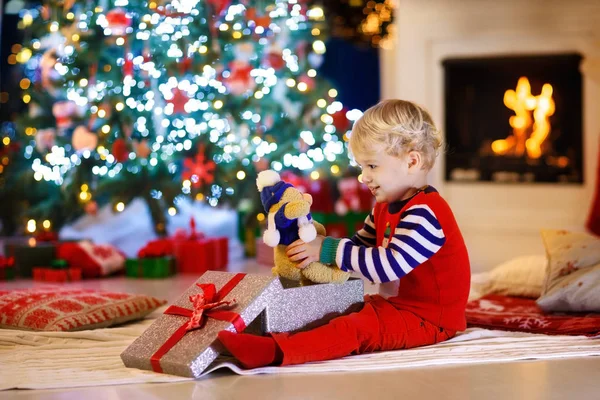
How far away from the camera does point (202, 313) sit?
1750 millimetres

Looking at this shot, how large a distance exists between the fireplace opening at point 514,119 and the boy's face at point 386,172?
2.55 metres

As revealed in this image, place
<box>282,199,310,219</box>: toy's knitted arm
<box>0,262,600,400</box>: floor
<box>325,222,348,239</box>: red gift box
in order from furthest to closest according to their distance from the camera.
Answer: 1. <box>325,222,348,239</box>: red gift box
2. <box>282,199,310,219</box>: toy's knitted arm
3. <box>0,262,600,400</box>: floor

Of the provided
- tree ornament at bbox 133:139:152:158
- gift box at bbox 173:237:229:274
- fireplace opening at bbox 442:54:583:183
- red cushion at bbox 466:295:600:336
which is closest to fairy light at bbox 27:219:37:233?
tree ornament at bbox 133:139:152:158

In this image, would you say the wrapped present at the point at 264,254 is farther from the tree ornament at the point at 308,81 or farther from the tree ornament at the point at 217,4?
the tree ornament at the point at 217,4

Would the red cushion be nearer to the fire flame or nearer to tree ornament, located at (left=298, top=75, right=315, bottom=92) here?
tree ornament, located at (left=298, top=75, right=315, bottom=92)

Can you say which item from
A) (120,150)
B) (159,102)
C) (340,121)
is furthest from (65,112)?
(340,121)

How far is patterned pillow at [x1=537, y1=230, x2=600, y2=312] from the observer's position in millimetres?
2297

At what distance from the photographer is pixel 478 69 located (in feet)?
15.1

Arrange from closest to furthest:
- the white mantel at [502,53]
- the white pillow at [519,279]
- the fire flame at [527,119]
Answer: the white pillow at [519,279] < the white mantel at [502,53] < the fire flame at [527,119]

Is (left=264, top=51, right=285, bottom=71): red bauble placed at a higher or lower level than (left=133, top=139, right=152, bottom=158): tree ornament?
higher

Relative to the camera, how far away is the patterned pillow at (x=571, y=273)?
2.30m

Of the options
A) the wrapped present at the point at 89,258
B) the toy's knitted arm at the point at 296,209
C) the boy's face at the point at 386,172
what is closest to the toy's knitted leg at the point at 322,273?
the toy's knitted arm at the point at 296,209

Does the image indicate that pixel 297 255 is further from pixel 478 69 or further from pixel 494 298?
pixel 478 69

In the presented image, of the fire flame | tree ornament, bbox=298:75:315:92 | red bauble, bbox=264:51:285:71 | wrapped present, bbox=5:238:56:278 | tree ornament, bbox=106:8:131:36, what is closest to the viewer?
wrapped present, bbox=5:238:56:278
